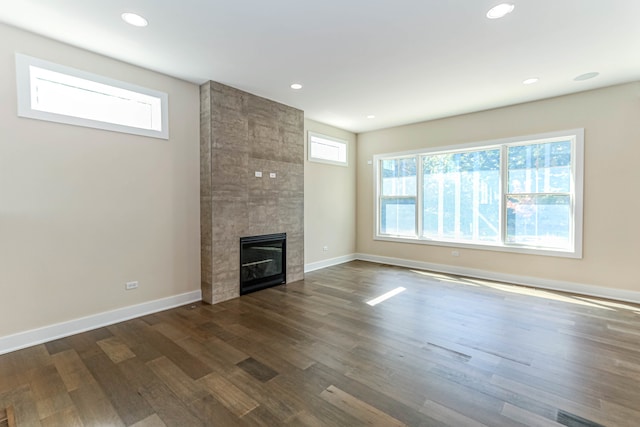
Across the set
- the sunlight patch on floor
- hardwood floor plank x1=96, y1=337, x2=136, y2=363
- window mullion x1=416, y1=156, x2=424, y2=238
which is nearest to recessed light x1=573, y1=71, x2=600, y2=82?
window mullion x1=416, y1=156, x2=424, y2=238

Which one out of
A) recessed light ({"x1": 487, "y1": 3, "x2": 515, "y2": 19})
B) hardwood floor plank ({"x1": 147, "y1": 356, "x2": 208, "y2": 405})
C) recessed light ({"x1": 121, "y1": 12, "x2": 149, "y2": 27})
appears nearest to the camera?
hardwood floor plank ({"x1": 147, "y1": 356, "x2": 208, "y2": 405})

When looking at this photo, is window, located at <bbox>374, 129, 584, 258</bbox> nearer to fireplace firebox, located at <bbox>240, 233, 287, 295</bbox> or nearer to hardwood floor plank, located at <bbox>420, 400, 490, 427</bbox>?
fireplace firebox, located at <bbox>240, 233, 287, 295</bbox>

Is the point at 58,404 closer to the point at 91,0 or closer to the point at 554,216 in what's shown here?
the point at 91,0

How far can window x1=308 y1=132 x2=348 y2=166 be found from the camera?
5773mm

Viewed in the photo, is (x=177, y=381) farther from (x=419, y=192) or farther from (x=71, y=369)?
(x=419, y=192)

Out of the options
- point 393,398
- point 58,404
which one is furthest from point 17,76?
point 393,398

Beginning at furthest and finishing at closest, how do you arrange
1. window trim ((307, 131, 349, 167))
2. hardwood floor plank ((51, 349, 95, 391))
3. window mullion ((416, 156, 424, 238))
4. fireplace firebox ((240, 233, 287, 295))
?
1. window mullion ((416, 156, 424, 238))
2. window trim ((307, 131, 349, 167))
3. fireplace firebox ((240, 233, 287, 295))
4. hardwood floor plank ((51, 349, 95, 391))

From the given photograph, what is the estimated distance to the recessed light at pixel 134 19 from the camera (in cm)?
248

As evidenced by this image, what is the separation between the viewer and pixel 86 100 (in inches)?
123

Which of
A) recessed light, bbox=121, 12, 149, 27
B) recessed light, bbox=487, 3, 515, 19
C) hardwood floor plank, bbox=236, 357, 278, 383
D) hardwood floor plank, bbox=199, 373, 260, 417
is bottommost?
hardwood floor plank, bbox=199, 373, 260, 417

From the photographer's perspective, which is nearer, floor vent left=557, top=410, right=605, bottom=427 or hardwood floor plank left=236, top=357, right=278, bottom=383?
floor vent left=557, top=410, right=605, bottom=427

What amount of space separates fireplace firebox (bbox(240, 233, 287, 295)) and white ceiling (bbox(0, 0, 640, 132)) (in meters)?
2.25

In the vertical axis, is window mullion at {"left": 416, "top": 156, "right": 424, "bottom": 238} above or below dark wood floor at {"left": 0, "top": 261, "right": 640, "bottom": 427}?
above

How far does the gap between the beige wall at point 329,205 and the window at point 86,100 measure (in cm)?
269
